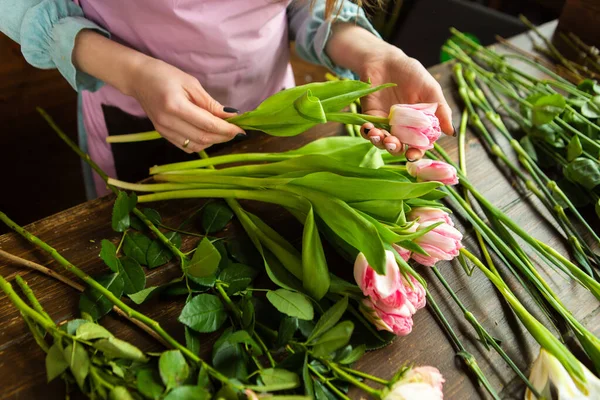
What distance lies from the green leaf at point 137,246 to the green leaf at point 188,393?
0.65 ft

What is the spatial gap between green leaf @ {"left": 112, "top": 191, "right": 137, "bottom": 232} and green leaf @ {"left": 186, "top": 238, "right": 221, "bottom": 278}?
11 cm

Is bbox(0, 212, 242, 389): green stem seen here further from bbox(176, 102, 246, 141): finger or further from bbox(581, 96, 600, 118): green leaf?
bbox(581, 96, 600, 118): green leaf

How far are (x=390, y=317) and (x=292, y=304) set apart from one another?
95 millimetres

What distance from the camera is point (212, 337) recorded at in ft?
1.65

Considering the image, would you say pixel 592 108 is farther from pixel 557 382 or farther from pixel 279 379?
pixel 279 379

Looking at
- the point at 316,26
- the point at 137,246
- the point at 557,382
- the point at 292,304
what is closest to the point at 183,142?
the point at 137,246

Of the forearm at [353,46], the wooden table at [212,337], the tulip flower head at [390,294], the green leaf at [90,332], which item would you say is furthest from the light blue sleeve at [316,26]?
the green leaf at [90,332]

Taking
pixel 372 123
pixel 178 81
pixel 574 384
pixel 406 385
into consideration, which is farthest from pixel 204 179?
pixel 574 384

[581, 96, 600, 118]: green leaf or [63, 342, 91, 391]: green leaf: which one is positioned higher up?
[581, 96, 600, 118]: green leaf

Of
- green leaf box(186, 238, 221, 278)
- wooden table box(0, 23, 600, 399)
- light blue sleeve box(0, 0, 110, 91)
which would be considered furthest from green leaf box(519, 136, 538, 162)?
light blue sleeve box(0, 0, 110, 91)

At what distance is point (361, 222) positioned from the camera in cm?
47

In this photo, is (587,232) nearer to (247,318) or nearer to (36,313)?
(247,318)

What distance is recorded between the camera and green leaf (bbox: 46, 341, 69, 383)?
16.7 inches

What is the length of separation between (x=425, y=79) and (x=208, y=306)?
39 cm
